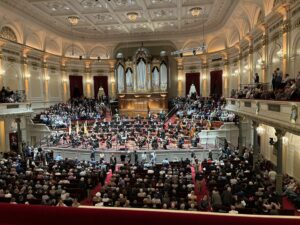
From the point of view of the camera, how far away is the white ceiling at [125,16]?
68.1 feet

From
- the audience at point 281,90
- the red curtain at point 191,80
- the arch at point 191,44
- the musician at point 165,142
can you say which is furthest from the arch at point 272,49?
the red curtain at point 191,80

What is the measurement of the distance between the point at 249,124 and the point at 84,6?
17.0 m

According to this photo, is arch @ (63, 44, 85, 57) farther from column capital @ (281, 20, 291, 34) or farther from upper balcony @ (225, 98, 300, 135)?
column capital @ (281, 20, 291, 34)

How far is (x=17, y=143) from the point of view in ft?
70.0

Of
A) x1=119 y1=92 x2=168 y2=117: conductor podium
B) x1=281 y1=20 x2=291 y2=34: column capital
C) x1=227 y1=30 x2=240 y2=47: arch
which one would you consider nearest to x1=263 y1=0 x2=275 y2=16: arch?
A: x1=281 y1=20 x2=291 y2=34: column capital

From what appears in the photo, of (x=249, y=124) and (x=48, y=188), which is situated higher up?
(x=249, y=124)

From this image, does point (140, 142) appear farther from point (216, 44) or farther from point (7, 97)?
point (216, 44)

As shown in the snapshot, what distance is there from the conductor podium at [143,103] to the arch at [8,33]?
12970 mm

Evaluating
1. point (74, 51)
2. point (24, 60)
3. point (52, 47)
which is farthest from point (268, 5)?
point (74, 51)

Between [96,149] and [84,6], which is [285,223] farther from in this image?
[84,6]

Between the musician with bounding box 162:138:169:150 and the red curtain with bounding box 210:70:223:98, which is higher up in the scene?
the red curtain with bounding box 210:70:223:98

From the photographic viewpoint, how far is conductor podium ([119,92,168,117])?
100ft

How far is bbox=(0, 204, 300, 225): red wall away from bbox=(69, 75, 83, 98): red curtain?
32.0 m

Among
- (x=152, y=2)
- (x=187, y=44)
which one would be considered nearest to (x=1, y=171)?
(x=152, y=2)
